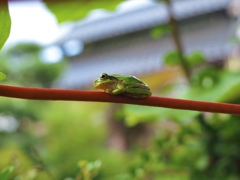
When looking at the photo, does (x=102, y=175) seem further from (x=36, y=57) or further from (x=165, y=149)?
(x=36, y=57)

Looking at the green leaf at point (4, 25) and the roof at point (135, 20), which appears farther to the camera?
the roof at point (135, 20)

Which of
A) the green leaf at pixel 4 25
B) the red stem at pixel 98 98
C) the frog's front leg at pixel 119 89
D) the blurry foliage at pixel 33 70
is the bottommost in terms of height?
the red stem at pixel 98 98

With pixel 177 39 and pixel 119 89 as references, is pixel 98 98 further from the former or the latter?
pixel 177 39

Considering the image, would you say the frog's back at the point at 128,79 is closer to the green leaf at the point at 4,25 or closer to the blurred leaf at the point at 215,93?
the green leaf at the point at 4,25

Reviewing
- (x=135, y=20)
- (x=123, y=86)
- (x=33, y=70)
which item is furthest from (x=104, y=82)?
(x=135, y=20)

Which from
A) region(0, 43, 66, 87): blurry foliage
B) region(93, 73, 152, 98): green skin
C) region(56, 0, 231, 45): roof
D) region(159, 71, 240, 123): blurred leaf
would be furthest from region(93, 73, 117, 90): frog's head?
region(56, 0, 231, 45): roof

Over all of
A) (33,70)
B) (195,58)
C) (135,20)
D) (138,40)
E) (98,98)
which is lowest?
(98,98)

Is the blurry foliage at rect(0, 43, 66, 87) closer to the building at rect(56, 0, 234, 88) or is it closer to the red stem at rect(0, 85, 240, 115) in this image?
the building at rect(56, 0, 234, 88)

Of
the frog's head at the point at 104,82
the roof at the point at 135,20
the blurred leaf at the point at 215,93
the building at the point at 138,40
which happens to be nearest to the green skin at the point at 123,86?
the frog's head at the point at 104,82
